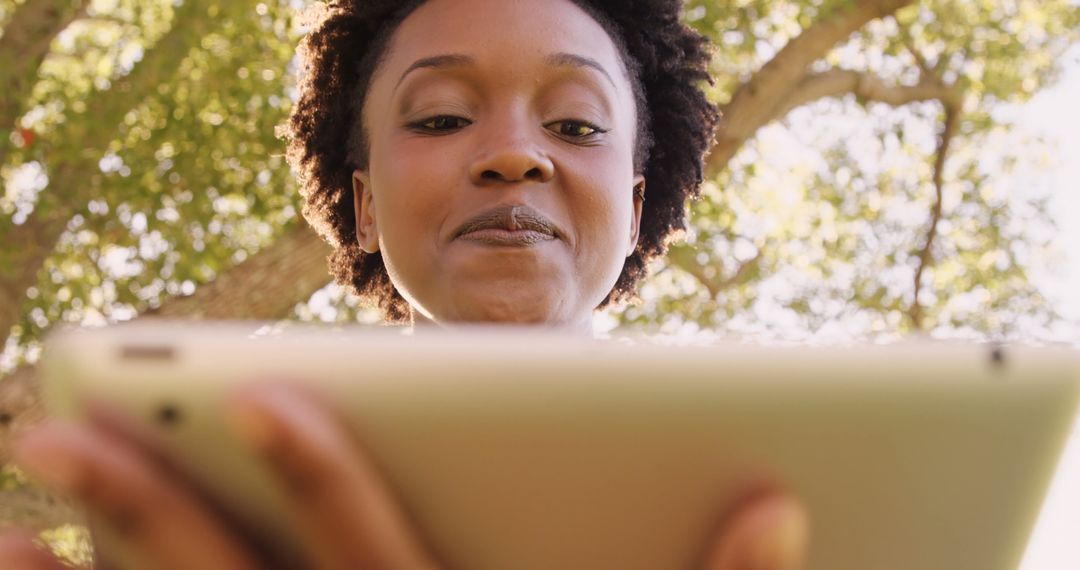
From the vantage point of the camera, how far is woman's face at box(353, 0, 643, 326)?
1.41 metres

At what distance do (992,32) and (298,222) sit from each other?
3917 mm

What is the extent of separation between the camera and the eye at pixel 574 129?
149 centimetres

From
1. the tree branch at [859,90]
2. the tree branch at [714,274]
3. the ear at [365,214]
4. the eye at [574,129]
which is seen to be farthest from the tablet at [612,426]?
the tree branch at [714,274]

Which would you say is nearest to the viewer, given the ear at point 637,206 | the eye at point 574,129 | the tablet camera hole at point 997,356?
the tablet camera hole at point 997,356

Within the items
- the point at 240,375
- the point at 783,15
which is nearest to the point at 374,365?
the point at 240,375

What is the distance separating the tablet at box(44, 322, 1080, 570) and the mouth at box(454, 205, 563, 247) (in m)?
0.74

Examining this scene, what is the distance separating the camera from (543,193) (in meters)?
1.45

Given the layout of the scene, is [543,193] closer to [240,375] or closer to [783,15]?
[240,375]

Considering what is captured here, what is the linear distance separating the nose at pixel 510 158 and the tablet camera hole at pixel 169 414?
860 mm

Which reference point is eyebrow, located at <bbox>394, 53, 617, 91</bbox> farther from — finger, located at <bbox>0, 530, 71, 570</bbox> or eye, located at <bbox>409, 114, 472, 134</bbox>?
finger, located at <bbox>0, 530, 71, 570</bbox>

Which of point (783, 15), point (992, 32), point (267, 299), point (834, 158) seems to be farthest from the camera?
point (834, 158)

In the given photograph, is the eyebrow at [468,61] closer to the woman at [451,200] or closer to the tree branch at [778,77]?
the woman at [451,200]

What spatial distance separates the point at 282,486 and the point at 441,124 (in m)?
0.99

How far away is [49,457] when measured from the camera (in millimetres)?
557
